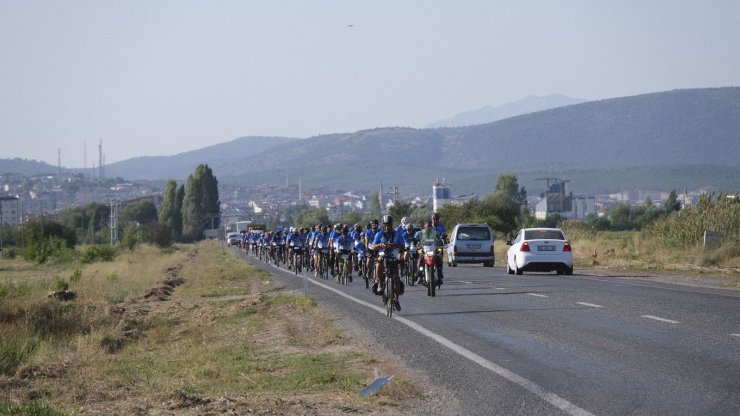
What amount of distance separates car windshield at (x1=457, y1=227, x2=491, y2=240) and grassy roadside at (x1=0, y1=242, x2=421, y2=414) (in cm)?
1533

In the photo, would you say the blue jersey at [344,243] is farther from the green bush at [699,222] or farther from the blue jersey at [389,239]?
the blue jersey at [389,239]

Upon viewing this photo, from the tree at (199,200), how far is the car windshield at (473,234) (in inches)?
5604

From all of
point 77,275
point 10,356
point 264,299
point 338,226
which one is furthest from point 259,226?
point 10,356

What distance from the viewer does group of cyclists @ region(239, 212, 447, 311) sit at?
72.8ft

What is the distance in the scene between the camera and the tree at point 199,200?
188 meters

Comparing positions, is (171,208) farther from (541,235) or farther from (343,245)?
(541,235)

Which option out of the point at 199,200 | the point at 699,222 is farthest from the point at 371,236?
the point at 199,200

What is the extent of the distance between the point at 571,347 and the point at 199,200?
580ft

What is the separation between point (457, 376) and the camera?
1238cm

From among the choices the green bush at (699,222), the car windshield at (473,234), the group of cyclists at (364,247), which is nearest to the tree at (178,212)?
the group of cyclists at (364,247)

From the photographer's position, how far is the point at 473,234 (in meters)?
48.2

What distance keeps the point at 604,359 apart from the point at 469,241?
35.0 meters

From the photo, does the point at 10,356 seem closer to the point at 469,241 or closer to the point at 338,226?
the point at 338,226

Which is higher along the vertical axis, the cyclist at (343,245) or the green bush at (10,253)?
the cyclist at (343,245)
